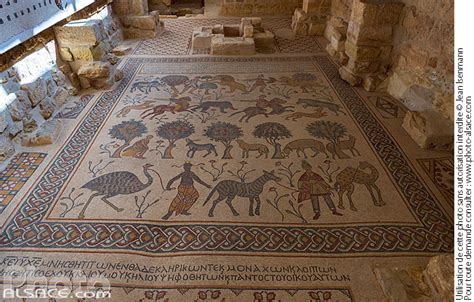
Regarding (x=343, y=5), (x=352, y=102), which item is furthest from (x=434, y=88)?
(x=343, y=5)

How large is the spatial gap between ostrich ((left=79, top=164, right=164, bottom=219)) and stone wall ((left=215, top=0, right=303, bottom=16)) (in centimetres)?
560

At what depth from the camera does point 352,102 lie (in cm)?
377

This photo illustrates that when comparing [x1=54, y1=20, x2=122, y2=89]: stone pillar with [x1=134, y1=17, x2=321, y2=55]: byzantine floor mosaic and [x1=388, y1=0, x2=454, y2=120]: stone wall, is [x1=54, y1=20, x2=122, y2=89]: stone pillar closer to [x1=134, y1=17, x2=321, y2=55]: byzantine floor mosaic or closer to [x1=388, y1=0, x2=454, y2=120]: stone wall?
[x1=134, y1=17, x2=321, y2=55]: byzantine floor mosaic

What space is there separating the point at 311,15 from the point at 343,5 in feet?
2.15

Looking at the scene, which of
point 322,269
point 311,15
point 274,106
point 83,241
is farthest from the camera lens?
point 311,15

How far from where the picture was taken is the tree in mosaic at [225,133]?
3066mm

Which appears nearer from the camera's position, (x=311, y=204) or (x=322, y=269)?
(x=322, y=269)

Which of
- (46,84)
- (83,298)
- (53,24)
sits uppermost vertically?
(53,24)

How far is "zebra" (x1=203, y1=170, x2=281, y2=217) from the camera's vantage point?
2.37 m

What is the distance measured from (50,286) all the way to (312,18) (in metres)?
5.74

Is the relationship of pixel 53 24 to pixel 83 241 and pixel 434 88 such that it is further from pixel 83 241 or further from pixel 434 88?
pixel 434 88

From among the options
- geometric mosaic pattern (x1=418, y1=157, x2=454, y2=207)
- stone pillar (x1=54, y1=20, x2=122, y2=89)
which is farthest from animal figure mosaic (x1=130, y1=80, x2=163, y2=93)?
geometric mosaic pattern (x1=418, y1=157, x2=454, y2=207)

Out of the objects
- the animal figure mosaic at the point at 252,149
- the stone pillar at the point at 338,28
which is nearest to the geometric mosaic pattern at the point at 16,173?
the animal figure mosaic at the point at 252,149

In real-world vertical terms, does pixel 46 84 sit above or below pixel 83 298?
above
